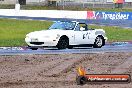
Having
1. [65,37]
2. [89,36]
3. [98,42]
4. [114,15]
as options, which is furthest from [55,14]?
[65,37]

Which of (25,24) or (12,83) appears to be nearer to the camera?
(12,83)

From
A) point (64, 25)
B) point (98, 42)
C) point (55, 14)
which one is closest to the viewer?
point (64, 25)

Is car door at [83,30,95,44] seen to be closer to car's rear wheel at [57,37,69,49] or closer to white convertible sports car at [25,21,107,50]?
white convertible sports car at [25,21,107,50]

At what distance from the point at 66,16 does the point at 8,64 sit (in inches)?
1215

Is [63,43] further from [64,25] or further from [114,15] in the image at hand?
[114,15]

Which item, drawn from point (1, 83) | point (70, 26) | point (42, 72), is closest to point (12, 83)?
point (1, 83)

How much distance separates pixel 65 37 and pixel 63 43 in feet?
0.95

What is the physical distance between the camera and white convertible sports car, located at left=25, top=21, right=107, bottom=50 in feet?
68.7

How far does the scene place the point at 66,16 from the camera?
46969 millimetres

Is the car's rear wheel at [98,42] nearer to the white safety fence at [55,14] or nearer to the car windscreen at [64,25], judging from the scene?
the car windscreen at [64,25]

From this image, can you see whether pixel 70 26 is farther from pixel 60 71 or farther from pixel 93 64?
pixel 60 71

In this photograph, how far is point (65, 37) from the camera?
2164cm

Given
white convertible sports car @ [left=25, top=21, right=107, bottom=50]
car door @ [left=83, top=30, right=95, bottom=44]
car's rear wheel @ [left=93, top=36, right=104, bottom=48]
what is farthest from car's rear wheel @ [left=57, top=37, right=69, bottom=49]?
car's rear wheel @ [left=93, top=36, right=104, bottom=48]

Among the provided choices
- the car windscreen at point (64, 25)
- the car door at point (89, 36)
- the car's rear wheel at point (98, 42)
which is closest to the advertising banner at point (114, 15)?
the car's rear wheel at point (98, 42)
